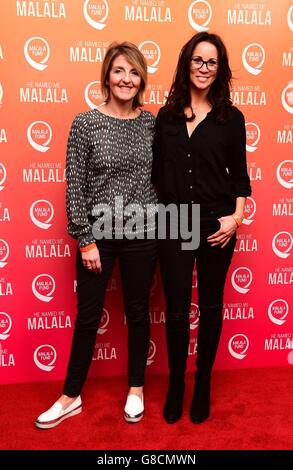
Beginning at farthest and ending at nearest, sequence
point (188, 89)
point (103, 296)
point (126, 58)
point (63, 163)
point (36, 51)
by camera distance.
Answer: point (63, 163), point (36, 51), point (103, 296), point (188, 89), point (126, 58)

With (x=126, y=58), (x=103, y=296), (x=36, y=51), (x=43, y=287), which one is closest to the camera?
(x=126, y=58)

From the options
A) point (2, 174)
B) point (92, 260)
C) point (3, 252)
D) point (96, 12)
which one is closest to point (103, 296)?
point (92, 260)

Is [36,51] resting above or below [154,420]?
above

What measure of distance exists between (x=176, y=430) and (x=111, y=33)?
5.89 ft

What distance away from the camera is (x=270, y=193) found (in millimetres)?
2318

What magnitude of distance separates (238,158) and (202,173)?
0.62ft

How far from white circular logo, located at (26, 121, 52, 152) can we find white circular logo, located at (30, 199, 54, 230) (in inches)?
10.2

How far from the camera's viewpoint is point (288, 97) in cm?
224

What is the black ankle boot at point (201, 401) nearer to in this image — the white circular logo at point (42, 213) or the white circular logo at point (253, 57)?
the white circular logo at point (42, 213)

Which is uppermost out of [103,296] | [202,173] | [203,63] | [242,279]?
[203,63]

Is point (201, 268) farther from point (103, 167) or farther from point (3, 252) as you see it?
point (3, 252)

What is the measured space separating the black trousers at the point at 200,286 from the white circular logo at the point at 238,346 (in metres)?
0.57

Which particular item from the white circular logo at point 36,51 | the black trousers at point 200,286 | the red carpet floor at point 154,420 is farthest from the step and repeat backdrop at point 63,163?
the black trousers at point 200,286

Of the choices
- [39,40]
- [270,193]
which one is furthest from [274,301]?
[39,40]
